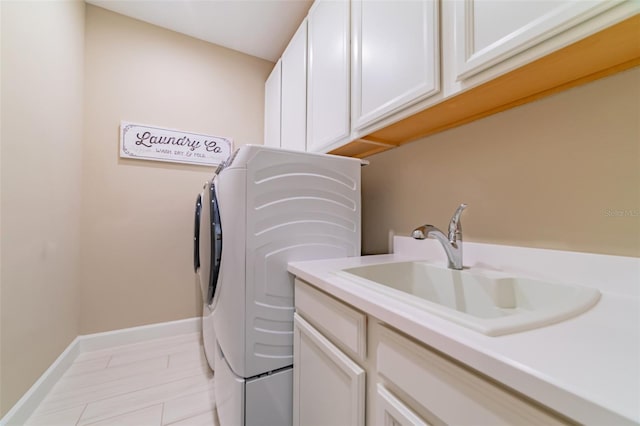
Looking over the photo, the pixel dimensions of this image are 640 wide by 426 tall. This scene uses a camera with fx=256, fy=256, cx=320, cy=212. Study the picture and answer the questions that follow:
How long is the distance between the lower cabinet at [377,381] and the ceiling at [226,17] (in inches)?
83.3

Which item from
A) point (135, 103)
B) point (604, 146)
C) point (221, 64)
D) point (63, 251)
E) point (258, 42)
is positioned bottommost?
point (63, 251)

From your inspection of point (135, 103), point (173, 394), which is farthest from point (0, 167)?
point (173, 394)

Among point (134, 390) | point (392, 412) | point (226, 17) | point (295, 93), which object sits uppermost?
point (226, 17)

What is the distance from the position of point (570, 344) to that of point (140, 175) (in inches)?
105

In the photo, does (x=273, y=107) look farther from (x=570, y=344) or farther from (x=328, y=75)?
(x=570, y=344)

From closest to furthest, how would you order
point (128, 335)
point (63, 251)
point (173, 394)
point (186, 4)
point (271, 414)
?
point (271, 414) < point (173, 394) < point (63, 251) < point (186, 4) < point (128, 335)

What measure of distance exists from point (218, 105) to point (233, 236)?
191 cm

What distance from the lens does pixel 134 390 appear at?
5.13 feet

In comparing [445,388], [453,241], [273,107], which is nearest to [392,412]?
[445,388]

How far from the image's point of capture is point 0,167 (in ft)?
3.70

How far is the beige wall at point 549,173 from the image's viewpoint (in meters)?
0.70

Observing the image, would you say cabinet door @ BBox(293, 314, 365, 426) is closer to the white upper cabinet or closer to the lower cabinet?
the lower cabinet

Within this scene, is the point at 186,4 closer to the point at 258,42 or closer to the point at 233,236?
the point at 258,42

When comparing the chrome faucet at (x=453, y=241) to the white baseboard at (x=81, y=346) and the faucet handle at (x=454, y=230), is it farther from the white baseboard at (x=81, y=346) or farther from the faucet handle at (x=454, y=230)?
the white baseboard at (x=81, y=346)
